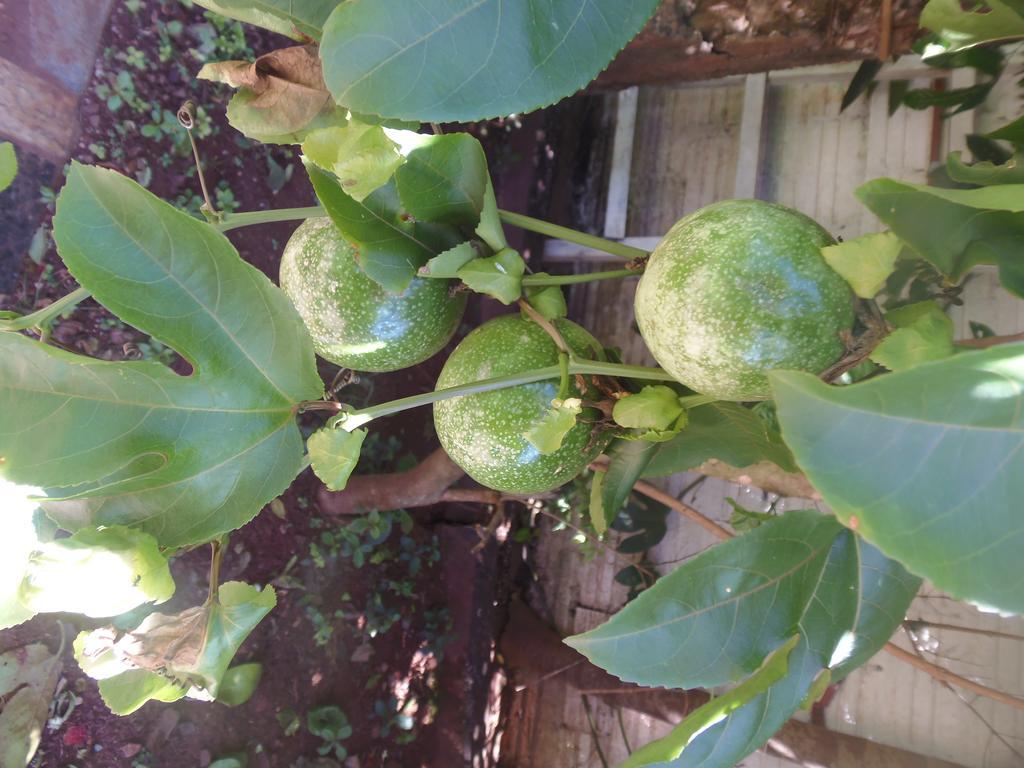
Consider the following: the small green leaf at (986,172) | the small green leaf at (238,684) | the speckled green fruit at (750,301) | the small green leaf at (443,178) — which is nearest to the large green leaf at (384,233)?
the small green leaf at (443,178)

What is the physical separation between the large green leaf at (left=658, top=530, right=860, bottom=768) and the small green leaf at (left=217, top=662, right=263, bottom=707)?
1.33m

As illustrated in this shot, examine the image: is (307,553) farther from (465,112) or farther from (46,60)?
(465,112)

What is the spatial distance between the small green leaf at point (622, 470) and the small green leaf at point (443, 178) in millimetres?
359

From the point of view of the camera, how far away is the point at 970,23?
69cm

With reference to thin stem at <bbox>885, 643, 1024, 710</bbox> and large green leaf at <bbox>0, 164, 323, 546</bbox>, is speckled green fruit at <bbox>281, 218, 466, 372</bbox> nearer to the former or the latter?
Result: large green leaf at <bbox>0, 164, 323, 546</bbox>

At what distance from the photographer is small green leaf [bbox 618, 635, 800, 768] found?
Result: 0.57 m

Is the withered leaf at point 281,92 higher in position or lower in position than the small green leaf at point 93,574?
higher

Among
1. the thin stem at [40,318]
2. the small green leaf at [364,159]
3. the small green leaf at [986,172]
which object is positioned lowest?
the thin stem at [40,318]

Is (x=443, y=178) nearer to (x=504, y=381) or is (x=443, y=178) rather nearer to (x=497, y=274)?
(x=497, y=274)

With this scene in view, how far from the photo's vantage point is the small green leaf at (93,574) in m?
0.59

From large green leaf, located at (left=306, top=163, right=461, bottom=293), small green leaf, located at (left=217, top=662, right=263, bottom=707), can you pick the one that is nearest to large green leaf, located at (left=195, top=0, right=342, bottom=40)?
large green leaf, located at (left=306, top=163, right=461, bottom=293)

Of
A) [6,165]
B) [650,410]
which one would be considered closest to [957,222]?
[650,410]

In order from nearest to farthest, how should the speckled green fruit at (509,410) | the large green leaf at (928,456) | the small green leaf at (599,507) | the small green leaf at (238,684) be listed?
the large green leaf at (928,456)
the speckled green fruit at (509,410)
the small green leaf at (599,507)
the small green leaf at (238,684)

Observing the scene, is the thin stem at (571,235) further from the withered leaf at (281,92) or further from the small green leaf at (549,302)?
the withered leaf at (281,92)
